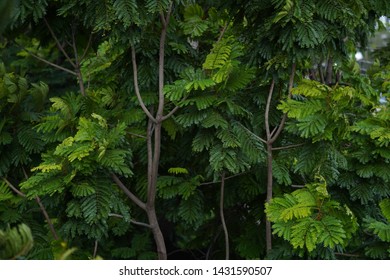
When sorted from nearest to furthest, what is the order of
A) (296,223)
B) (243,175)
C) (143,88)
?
1. (296,223)
2. (143,88)
3. (243,175)

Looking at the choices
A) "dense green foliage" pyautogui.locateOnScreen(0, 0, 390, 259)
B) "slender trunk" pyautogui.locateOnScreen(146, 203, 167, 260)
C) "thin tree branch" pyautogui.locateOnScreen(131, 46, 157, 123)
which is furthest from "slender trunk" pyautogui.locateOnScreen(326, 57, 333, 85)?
"slender trunk" pyautogui.locateOnScreen(146, 203, 167, 260)

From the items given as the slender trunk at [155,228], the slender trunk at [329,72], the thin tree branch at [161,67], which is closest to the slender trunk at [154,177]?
the slender trunk at [155,228]

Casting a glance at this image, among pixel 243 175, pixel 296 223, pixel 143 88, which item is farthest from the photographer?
pixel 243 175

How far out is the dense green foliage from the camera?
3.55 metres

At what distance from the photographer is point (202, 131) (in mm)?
3793

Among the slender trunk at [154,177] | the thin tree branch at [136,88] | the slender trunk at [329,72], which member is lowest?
the slender trunk at [154,177]

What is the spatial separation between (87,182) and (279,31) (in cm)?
151

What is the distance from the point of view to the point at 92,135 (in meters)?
3.56

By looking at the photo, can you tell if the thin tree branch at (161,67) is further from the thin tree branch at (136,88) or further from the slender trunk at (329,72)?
the slender trunk at (329,72)

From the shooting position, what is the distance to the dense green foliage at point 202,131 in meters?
3.55

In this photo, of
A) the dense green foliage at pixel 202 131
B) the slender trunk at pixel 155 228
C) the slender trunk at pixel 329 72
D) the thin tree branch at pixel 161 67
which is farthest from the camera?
the slender trunk at pixel 329 72

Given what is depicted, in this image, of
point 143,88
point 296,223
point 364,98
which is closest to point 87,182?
point 143,88

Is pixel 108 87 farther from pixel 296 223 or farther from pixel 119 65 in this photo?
pixel 296 223

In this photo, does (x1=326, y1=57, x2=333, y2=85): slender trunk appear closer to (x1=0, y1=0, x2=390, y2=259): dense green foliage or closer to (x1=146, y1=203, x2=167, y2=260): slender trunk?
(x1=0, y1=0, x2=390, y2=259): dense green foliage
